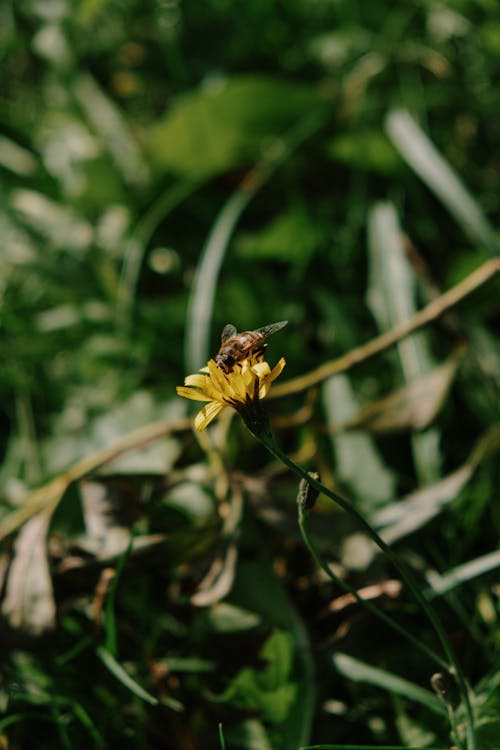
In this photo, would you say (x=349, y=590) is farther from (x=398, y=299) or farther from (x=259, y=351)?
(x=398, y=299)

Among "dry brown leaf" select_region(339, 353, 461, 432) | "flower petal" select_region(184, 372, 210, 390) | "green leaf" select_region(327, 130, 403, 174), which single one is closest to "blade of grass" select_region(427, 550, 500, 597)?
"dry brown leaf" select_region(339, 353, 461, 432)

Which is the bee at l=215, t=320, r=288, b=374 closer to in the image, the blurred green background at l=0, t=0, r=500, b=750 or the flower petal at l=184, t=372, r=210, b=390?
the flower petal at l=184, t=372, r=210, b=390

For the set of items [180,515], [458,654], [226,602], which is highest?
[180,515]

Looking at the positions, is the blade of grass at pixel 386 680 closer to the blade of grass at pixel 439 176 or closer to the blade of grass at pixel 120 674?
the blade of grass at pixel 120 674

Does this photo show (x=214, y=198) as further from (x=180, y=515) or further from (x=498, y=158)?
(x=180, y=515)

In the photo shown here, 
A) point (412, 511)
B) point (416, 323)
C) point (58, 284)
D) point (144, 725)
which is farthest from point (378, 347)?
point (58, 284)

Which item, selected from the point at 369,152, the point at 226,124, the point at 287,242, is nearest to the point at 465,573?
the point at 287,242
